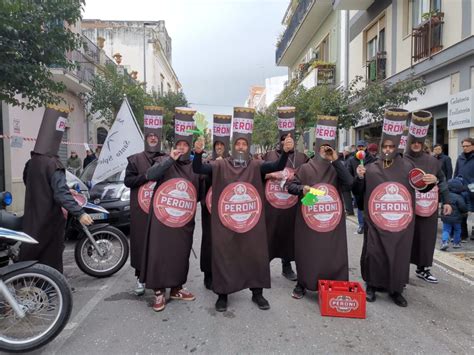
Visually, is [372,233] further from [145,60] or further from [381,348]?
[145,60]

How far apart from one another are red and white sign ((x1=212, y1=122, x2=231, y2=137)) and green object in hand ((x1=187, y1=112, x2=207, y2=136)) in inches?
4.9

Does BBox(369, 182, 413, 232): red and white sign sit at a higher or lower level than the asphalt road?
higher

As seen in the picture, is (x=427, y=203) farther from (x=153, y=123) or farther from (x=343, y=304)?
(x=153, y=123)

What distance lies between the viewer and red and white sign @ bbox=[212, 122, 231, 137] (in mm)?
4164

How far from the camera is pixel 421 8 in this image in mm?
12148

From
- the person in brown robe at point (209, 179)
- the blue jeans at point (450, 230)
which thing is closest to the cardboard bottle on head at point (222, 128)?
the person in brown robe at point (209, 179)

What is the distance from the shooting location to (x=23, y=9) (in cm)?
597

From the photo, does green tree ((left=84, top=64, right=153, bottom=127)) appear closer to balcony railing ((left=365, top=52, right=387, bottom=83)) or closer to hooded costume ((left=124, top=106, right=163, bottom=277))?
balcony railing ((left=365, top=52, right=387, bottom=83))

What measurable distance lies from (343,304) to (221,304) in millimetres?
1240

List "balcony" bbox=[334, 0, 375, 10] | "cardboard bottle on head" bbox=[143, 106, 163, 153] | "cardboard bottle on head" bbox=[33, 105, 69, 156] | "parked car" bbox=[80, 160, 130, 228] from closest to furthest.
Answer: "cardboard bottle on head" bbox=[33, 105, 69, 156]
"cardboard bottle on head" bbox=[143, 106, 163, 153]
"parked car" bbox=[80, 160, 130, 228]
"balcony" bbox=[334, 0, 375, 10]

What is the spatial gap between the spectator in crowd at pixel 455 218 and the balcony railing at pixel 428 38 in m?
5.50

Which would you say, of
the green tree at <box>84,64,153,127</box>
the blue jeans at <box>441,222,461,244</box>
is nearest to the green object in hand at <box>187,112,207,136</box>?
the blue jeans at <box>441,222,461,244</box>

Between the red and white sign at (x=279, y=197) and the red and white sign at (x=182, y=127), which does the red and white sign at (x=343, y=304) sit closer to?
the red and white sign at (x=279, y=197)

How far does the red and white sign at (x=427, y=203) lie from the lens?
16.0ft
